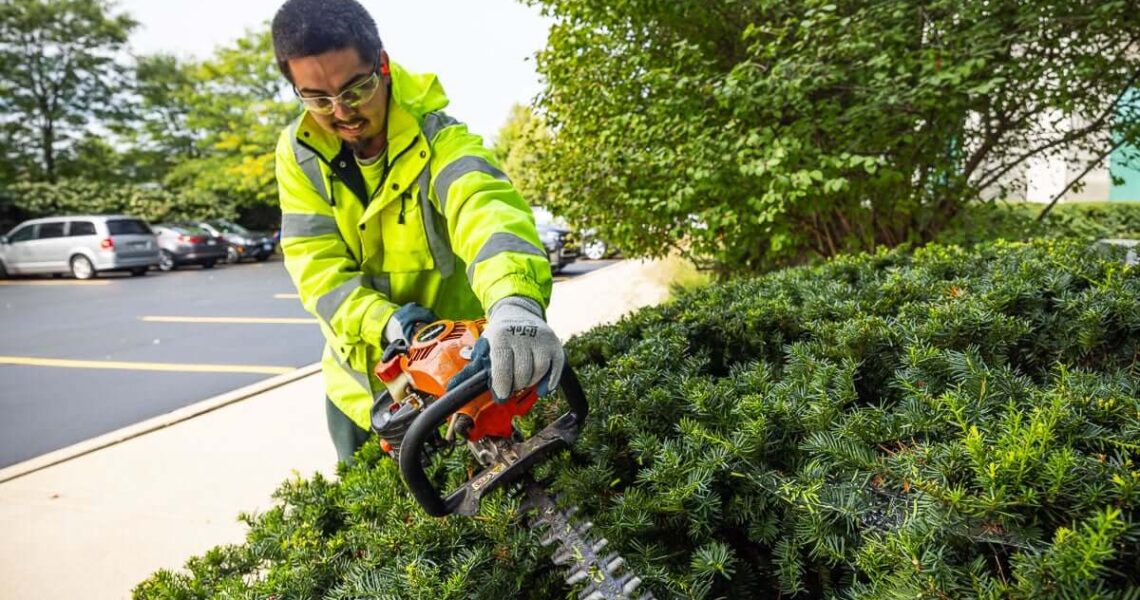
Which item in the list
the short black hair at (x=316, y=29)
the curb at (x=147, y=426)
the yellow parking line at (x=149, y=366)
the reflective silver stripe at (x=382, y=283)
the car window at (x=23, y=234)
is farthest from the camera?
the car window at (x=23, y=234)

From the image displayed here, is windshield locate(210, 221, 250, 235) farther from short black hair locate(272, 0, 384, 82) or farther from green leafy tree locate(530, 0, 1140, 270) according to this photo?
short black hair locate(272, 0, 384, 82)

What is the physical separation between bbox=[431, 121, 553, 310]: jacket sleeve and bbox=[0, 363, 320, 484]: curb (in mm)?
3974

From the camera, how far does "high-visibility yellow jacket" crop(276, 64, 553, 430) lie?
5.53 feet

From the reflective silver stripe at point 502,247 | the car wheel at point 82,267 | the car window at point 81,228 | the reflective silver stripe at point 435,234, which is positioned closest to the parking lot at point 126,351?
the car wheel at point 82,267

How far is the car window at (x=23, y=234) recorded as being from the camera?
16.3 m

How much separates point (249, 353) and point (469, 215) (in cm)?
674

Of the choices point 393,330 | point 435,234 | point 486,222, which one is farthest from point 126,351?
point 486,222

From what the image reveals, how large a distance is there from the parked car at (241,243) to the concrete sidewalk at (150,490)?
1586 cm

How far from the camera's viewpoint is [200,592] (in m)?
1.45

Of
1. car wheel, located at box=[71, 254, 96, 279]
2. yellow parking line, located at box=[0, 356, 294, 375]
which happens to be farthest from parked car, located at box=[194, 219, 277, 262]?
yellow parking line, located at box=[0, 356, 294, 375]

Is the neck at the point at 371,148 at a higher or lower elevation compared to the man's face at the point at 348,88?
lower

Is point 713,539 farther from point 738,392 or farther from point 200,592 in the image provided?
point 200,592

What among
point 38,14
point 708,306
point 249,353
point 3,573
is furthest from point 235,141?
point 708,306

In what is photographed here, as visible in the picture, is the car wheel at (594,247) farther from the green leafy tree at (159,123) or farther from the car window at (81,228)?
the green leafy tree at (159,123)
